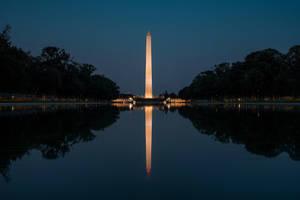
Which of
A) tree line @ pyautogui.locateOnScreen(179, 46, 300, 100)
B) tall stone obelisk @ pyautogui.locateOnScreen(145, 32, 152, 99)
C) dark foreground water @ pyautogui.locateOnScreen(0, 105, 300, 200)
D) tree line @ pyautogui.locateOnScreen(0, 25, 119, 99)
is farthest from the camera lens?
tall stone obelisk @ pyautogui.locateOnScreen(145, 32, 152, 99)

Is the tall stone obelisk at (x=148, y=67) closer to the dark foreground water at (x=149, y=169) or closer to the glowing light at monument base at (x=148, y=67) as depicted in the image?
the glowing light at monument base at (x=148, y=67)

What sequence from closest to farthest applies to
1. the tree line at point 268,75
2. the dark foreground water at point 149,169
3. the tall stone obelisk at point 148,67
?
the dark foreground water at point 149,169 < the tree line at point 268,75 < the tall stone obelisk at point 148,67

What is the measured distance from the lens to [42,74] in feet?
181

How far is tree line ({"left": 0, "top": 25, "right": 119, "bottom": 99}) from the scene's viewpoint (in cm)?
3819

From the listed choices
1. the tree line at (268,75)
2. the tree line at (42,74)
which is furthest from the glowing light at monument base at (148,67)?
the tree line at (268,75)

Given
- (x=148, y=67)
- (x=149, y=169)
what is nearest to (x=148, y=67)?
(x=148, y=67)

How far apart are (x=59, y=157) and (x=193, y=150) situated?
289 cm

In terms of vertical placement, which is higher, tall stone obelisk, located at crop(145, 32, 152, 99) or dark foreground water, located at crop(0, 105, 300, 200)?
tall stone obelisk, located at crop(145, 32, 152, 99)

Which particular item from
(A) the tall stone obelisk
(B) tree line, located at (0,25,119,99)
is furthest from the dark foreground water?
(A) the tall stone obelisk

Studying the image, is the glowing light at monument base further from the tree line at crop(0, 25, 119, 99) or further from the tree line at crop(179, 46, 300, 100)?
the tree line at crop(179, 46, 300, 100)

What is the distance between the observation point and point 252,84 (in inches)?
2141

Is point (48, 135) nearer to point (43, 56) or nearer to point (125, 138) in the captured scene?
point (125, 138)

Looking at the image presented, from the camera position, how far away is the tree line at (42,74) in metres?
38.2

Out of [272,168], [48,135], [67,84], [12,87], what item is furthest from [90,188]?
[67,84]
